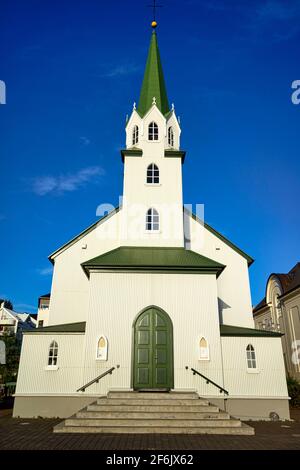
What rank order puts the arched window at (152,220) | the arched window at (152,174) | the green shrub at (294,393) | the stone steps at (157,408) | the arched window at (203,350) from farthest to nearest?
the green shrub at (294,393) → the arched window at (152,174) → the arched window at (152,220) → the arched window at (203,350) → the stone steps at (157,408)

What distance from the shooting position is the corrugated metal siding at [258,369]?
15562mm

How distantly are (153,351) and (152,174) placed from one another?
10.3 metres

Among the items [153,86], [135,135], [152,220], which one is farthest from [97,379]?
[153,86]

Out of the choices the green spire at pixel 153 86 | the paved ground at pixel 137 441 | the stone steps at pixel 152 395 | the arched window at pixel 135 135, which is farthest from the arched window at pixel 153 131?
the paved ground at pixel 137 441

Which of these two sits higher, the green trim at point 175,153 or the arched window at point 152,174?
the green trim at point 175,153

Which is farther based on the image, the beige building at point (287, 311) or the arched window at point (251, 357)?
the beige building at point (287, 311)

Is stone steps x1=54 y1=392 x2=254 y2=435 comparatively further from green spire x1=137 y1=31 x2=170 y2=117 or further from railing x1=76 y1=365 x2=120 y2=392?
green spire x1=137 y1=31 x2=170 y2=117

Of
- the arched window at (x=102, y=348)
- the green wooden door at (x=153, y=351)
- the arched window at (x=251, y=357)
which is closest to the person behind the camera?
the green wooden door at (x=153, y=351)

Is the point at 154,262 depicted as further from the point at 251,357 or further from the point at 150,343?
the point at 251,357

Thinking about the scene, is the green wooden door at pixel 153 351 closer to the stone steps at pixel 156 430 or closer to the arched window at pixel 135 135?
the stone steps at pixel 156 430

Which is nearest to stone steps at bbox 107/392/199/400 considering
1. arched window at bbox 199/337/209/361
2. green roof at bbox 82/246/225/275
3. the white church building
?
the white church building

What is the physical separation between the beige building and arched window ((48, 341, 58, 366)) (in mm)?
18291

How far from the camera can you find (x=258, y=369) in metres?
15.9

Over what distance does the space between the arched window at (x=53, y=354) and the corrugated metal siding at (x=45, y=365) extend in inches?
5.4
